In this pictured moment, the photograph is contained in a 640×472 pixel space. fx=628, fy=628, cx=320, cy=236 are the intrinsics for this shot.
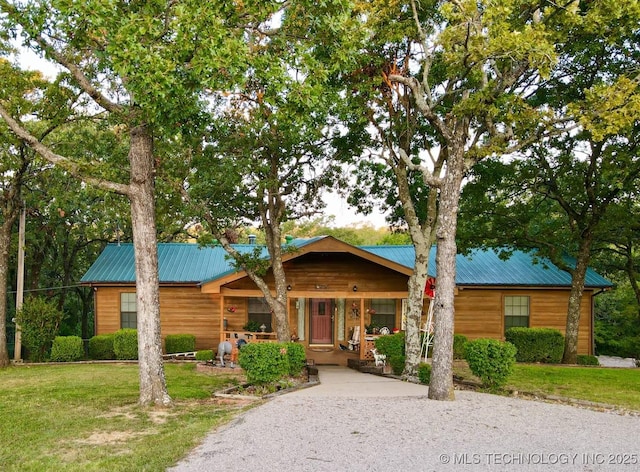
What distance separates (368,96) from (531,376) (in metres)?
8.34

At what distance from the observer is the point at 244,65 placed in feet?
32.2

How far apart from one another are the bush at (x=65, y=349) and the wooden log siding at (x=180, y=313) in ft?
4.34

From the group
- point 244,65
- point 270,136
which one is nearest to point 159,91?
point 244,65

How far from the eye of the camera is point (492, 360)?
42.4 feet

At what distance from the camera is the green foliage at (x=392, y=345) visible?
16.7m

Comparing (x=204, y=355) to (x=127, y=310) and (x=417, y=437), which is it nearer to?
(x=127, y=310)

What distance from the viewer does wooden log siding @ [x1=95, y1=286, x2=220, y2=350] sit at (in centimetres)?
2198

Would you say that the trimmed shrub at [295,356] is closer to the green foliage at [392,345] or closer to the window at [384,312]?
the green foliage at [392,345]

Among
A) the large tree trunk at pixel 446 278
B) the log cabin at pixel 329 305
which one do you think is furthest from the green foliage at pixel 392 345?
the large tree trunk at pixel 446 278

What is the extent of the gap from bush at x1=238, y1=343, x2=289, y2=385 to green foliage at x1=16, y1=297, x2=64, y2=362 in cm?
1050

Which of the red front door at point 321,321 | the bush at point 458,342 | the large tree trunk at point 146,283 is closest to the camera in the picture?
the large tree trunk at point 146,283

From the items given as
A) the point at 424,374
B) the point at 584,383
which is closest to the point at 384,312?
the point at 424,374

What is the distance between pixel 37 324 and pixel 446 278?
14.6 metres

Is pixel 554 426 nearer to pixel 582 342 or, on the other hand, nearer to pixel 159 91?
pixel 159 91
